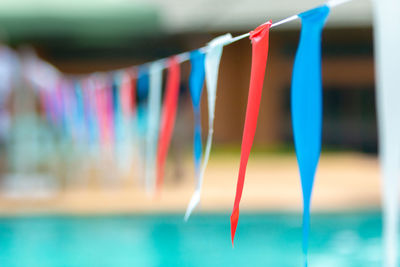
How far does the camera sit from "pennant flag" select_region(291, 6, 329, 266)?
5.64 ft

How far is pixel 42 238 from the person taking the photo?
561 centimetres

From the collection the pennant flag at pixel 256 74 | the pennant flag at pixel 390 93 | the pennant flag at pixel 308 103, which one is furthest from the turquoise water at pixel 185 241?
the pennant flag at pixel 390 93

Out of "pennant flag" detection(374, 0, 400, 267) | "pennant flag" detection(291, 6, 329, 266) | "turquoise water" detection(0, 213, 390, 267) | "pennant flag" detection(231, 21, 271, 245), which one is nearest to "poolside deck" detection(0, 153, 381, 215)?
"turquoise water" detection(0, 213, 390, 267)

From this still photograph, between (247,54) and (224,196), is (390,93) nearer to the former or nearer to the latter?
(224,196)

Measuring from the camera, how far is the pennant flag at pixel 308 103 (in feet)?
5.64

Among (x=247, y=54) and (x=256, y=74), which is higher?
(x=247, y=54)

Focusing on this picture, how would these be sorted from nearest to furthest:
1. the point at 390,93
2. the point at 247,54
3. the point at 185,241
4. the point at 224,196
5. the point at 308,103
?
the point at 390,93, the point at 308,103, the point at 185,241, the point at 224,196, the point at 247,54

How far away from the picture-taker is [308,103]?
1775mm

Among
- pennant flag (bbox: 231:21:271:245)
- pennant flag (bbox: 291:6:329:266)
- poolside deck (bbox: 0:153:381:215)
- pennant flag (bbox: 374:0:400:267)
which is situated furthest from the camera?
poolside deck (bbox: 0:153:381:215)

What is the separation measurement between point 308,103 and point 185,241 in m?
3.87

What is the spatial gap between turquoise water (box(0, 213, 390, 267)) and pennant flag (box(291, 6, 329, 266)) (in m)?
2.97

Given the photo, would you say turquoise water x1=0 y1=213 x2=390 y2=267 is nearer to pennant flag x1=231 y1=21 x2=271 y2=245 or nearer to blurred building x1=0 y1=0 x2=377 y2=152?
pennant flag x1=231 y1=21 x2=271 y2=245

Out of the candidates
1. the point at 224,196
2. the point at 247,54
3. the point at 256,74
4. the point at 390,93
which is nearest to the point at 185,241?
the point at 224,196

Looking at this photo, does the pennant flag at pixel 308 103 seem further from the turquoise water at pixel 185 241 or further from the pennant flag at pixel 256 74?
the turquoise water at pixel 185 241
